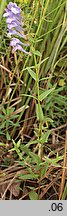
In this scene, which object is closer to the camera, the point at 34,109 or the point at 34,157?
the point at 34,157

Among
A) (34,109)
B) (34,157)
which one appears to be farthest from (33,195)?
(34,109)

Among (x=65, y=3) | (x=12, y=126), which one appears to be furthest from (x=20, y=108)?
(x=65, y=3)

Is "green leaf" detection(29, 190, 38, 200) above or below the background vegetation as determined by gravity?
below

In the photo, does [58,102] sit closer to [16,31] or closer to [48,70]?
[48,70]

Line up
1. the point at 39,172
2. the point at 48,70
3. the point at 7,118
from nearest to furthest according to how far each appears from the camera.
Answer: the point at 39,172 < the point at 7,118 < the point at 48,70

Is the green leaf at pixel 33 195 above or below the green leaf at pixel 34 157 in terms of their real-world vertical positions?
below

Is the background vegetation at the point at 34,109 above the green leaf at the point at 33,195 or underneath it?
above

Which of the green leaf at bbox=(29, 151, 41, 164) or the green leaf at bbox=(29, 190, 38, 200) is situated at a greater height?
the green leaf at bbox=(29, 151, 41, 164)

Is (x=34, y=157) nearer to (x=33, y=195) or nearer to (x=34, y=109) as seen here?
(x=33, y=195)
